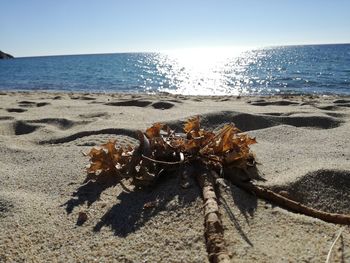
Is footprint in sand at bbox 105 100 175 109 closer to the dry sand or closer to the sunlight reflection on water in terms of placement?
the dry sand

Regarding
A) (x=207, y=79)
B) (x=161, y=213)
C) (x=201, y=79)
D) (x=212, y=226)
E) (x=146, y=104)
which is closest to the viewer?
(x=212, y=226)

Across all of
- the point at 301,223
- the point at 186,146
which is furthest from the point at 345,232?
the point at 186,146

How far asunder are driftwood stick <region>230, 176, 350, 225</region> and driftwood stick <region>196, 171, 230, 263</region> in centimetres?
20

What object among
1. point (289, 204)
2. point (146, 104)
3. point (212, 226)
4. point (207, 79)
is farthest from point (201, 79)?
point (212, 226)

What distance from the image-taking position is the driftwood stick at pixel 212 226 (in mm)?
1473

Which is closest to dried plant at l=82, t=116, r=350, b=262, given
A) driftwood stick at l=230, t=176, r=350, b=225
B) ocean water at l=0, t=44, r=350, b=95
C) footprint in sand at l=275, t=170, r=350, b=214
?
driftwood stick at l=230, t=176, r=350, b=225

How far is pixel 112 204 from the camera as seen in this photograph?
2.03 m

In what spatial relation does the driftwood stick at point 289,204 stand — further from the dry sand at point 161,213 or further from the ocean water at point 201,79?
the ocean water at point 201,79

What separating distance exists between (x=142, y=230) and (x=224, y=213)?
39 centimetres

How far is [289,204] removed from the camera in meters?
1.89

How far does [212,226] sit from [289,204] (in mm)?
490

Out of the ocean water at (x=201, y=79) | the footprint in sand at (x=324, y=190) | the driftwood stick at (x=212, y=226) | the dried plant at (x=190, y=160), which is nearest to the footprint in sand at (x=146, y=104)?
the dried plant at (x=190, y=160)

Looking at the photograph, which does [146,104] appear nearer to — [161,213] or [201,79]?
[161,213]

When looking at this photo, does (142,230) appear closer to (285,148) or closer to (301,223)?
(301,223)
